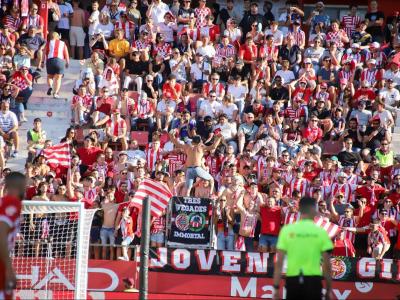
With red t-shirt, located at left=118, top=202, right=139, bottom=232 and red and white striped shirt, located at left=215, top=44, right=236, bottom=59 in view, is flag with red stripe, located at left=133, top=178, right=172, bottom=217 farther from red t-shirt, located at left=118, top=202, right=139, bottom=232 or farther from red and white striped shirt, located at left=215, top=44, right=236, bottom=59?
red and white striped shirt, located at left=215, top=44, right=236, bottom=59

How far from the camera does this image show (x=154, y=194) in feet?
70.2

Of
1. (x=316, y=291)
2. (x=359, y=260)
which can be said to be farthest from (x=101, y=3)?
(x=316, y=291)

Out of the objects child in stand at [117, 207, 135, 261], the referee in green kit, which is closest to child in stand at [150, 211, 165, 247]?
child in stand at [117, 207, 135, 261]

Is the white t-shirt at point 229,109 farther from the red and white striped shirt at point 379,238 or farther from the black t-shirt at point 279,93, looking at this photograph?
the red and white striped shirt at point 379,238

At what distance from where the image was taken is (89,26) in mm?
28266

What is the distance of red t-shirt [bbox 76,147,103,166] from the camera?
2383 cm

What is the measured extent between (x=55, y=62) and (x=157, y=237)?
6.24 metres

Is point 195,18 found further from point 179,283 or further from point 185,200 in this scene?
point 179,283

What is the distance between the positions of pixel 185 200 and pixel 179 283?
1797mm

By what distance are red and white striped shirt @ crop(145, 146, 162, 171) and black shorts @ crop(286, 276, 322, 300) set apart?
10.9m

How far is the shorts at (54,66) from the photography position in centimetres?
2653

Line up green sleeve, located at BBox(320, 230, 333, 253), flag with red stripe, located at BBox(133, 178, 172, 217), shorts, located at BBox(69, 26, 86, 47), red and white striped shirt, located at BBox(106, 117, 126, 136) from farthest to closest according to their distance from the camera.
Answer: shorts, located at BBox(69, 26, 86, 47)
red and white striped shirt, located at BBox(106, 117, 126, 136)
flag with red stripe, located at BBox(133, 178, 172, 217)
green sleeve, located at BBox(320, 230, 333, 253)

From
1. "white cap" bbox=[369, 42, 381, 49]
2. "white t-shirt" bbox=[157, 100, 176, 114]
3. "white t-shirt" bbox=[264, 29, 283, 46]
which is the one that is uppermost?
"white t-shirt" bbox=[264, 29, 283, 46]

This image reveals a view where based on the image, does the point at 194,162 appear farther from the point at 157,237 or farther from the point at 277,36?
the point at 277,36
